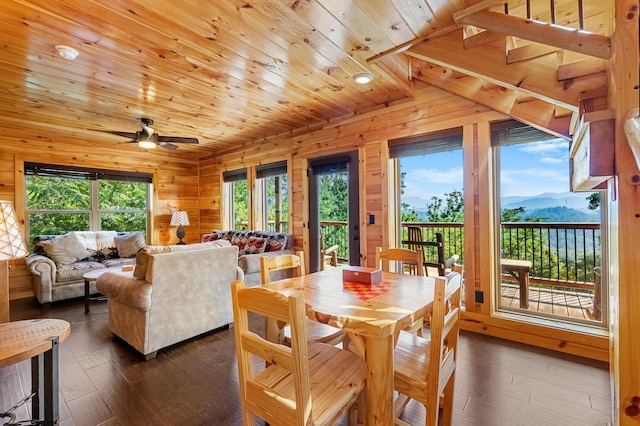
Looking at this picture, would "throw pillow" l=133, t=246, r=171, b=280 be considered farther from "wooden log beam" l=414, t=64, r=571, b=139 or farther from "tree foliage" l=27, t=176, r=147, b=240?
"tree foliage" l=27, t=176, r=147, b=240

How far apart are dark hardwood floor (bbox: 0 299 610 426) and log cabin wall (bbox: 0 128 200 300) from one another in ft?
10.2

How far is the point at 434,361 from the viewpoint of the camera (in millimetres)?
1234

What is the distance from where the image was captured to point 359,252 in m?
3.80

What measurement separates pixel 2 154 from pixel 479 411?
258 inches

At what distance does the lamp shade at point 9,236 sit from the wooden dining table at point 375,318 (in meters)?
1.31

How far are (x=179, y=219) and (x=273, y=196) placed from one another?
84.3 inches

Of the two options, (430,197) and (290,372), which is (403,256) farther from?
(430,197)

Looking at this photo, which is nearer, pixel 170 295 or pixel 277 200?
pixel 170 295

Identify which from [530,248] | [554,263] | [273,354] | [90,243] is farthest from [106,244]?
[554,263]

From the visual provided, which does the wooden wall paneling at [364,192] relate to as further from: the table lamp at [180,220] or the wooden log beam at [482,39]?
the table lamp at [180,220]

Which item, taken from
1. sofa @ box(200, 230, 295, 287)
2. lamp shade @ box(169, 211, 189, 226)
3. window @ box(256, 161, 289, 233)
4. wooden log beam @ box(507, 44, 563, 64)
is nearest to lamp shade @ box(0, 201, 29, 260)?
sofa @ box(200, 230, 295, 287)

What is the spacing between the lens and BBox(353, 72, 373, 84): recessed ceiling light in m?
2.78

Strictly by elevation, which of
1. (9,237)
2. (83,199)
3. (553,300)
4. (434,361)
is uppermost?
(83,199)

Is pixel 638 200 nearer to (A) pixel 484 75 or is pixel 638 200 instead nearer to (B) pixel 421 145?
(A) pixel 484 75
